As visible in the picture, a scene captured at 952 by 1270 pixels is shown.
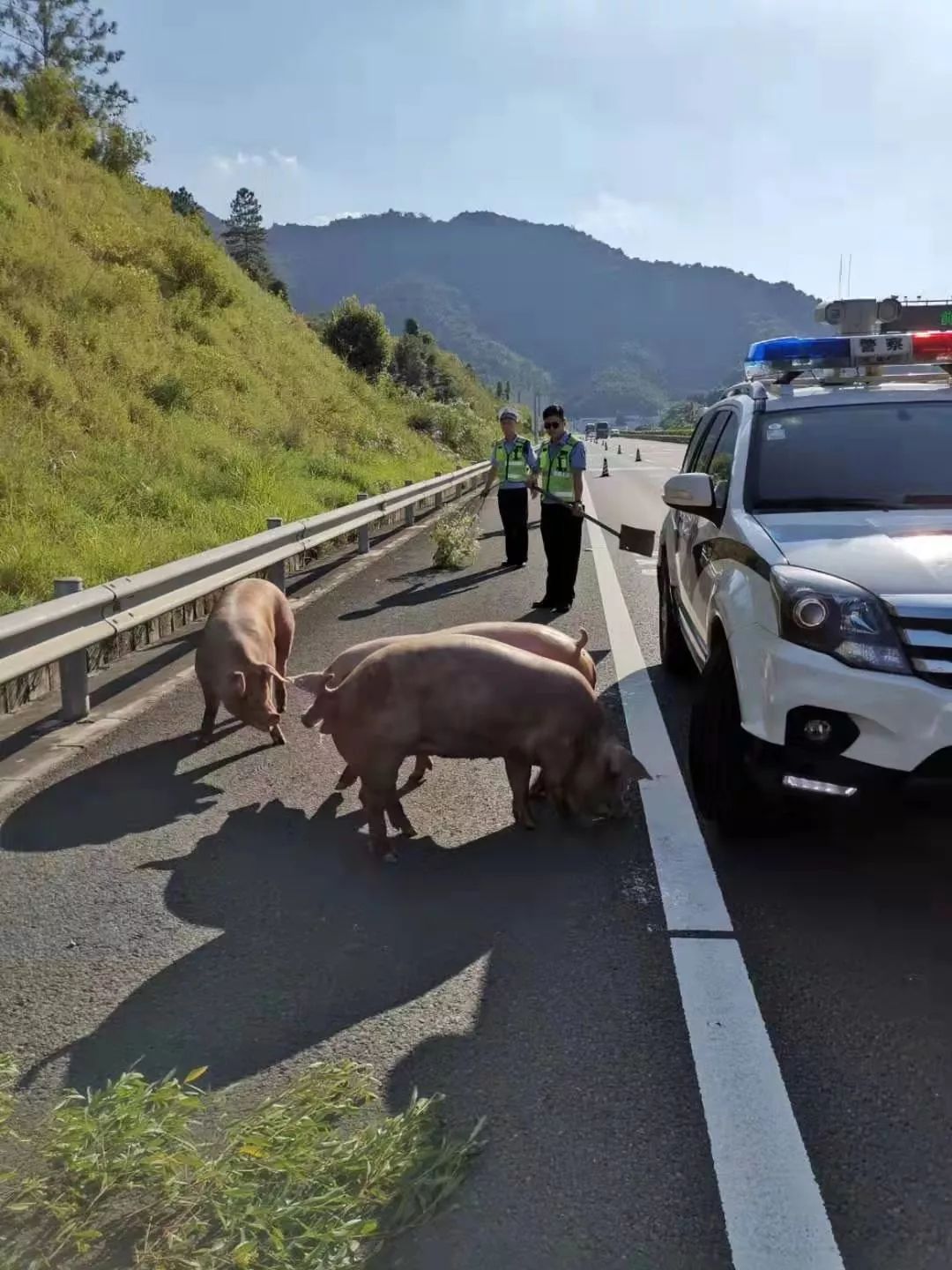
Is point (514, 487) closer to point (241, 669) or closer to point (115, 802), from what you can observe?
point (241, 669)

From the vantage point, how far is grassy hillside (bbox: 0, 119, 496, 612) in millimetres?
11984

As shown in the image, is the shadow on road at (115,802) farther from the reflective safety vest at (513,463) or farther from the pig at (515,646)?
the reflective safety vest at (513,463)

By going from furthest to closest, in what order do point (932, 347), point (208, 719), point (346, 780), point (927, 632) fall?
point (932, 347)
point (208, 719)
point (346, 780)
point (927, 632)

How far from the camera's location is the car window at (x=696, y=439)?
723 cm

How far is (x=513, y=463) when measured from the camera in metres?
13.3

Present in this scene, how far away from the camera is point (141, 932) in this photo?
148 inches

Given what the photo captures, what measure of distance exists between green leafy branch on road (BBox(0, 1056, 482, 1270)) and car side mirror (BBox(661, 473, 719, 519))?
10.7 feet

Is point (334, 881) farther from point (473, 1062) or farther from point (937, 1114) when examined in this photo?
point (937, 1114)

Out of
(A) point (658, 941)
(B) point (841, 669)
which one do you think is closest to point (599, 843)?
(A) point (658, 941)

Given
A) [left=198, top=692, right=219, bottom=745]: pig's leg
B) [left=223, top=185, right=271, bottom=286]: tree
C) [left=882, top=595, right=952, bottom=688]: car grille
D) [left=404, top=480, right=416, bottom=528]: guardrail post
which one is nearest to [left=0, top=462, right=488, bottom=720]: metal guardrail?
[left=198, top=692, right=219, bottom=745]: pig's leg

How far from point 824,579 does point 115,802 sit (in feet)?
10.9

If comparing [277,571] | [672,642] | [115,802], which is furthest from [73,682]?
[277,571]

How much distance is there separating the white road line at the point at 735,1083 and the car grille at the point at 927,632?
1114 millimetres

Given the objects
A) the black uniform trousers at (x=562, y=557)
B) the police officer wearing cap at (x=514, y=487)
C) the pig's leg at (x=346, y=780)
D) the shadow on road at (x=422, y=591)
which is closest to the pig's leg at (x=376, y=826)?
the pig's leg at (x=346, y=780)
